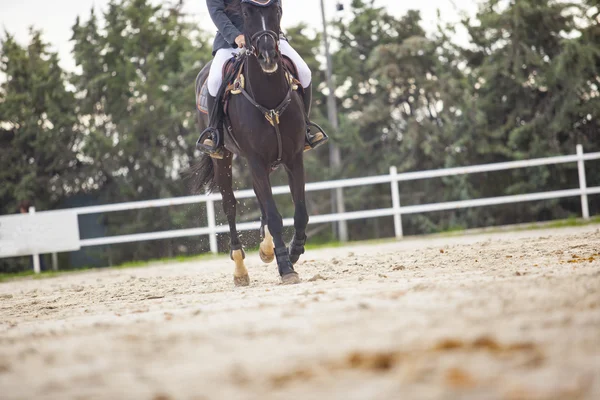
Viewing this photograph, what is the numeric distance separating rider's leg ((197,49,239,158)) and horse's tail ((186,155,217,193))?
1493mm

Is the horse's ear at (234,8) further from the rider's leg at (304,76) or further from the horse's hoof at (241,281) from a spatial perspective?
the horse's hoof at (241,281)

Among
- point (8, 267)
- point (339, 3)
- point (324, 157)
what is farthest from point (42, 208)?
point (339, 3)

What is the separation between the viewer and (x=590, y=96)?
1845 centimetres

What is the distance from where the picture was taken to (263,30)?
21.4ft

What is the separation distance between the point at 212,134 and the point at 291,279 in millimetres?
1866

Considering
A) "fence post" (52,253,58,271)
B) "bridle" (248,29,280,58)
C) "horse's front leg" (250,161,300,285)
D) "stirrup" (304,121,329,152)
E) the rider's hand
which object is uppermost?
the rider's hand

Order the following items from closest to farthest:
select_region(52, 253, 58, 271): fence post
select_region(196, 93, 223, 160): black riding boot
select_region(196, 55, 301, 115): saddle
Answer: select_region(196, 55, 301, 115): saddle, select_region(196, 93, 223, 160): black riding boot, select_region(52, 253, 58, 271): fence post

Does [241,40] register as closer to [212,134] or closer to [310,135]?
[212,134]

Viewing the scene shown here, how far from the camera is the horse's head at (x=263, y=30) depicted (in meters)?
6.46

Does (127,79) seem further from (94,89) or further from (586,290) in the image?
(586,290)

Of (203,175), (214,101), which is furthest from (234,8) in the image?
(203,175)

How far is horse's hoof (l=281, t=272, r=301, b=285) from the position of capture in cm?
669

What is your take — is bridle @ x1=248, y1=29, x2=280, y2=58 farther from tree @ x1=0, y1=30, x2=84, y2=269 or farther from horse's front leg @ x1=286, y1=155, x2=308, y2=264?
tree @ x1=0, y1=30, x2=84, y2=269

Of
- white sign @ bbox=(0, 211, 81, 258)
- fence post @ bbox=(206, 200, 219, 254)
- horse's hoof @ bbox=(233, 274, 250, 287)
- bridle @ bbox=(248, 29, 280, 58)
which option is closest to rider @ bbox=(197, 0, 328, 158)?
bridle @ bbox=(248, 29, 280, 58)
